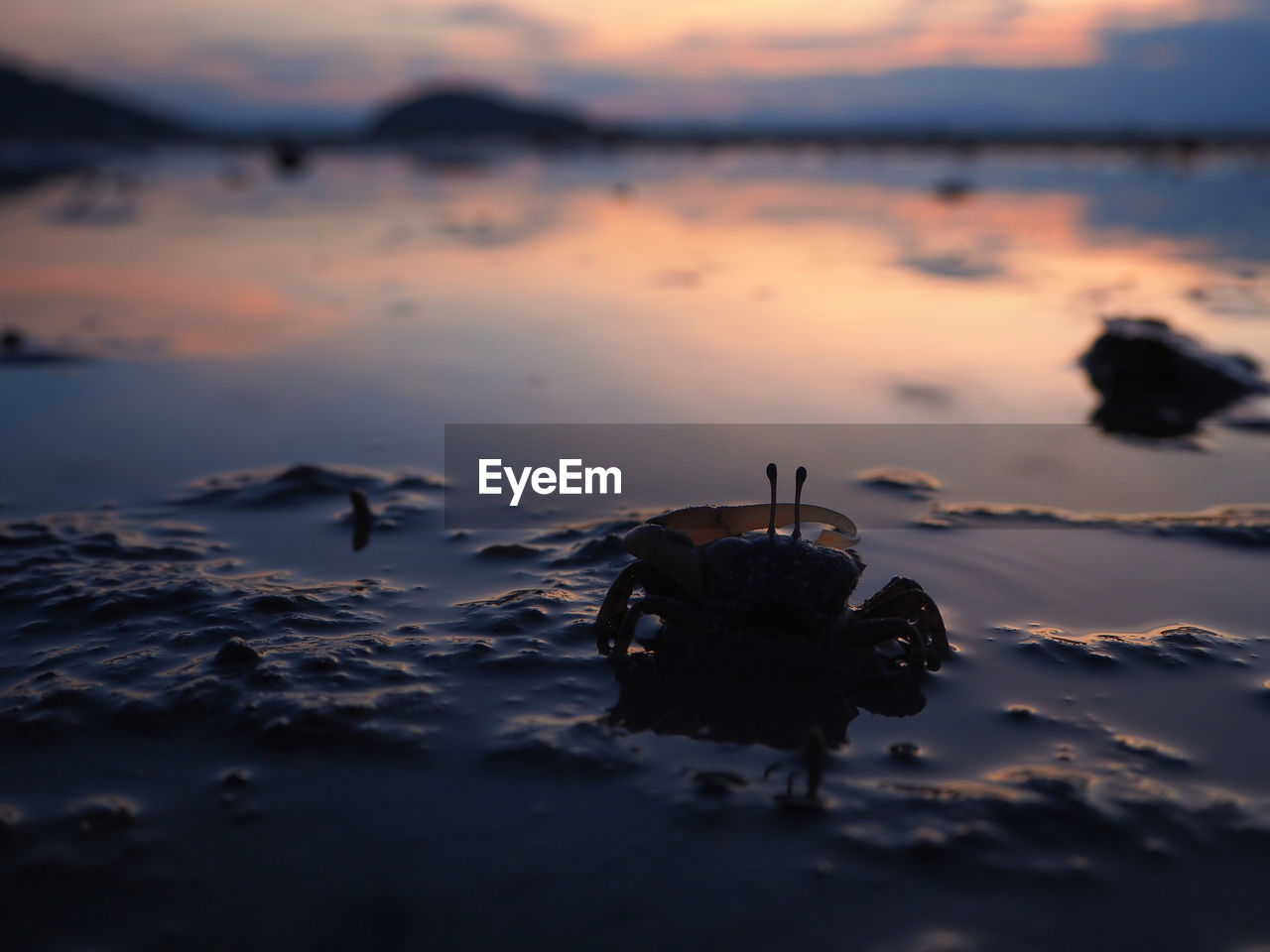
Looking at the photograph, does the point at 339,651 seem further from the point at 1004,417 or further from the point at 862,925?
the point at 1004,417

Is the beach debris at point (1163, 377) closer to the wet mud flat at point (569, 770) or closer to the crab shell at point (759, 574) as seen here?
the wet mud flat at point (569, 770)

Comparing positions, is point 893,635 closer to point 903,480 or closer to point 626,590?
point 626,590

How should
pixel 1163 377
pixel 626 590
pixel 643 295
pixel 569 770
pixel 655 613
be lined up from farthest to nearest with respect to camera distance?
pixel 643 295 → pixel 1163 377 → pixel 626 590 → pixel 655 613 → pixel 569 770

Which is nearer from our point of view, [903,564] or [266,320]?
[903,564]

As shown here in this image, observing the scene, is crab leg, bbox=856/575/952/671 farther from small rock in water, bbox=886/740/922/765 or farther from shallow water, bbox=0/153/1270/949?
small rock in water, bbox=886/740/922/765

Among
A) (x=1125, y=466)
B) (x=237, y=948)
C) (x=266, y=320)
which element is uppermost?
(x=266, y=320)

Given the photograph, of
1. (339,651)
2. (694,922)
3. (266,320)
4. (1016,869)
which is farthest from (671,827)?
(266,320)

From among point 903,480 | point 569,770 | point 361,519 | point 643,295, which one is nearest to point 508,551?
point 361,519
